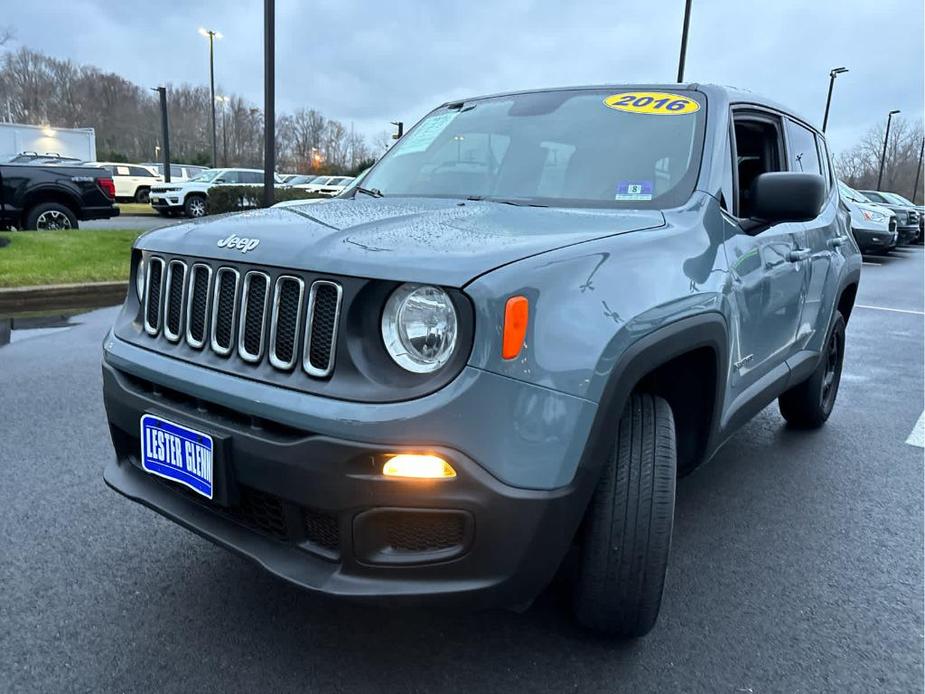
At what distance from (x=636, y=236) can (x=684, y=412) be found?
0.81 m

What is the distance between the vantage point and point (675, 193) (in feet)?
8.59

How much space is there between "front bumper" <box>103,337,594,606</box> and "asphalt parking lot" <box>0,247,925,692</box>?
1.43 ft

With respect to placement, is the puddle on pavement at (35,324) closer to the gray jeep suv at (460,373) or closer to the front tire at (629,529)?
the gray jeep suv at (460,373)

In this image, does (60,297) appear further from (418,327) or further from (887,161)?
(887,161)

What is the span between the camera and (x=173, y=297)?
7.50ft

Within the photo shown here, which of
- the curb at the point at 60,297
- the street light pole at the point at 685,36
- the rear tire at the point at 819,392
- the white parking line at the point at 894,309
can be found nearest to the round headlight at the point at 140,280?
the rear tire at the point at 819,392

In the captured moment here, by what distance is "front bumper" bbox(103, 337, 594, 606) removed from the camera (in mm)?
1734

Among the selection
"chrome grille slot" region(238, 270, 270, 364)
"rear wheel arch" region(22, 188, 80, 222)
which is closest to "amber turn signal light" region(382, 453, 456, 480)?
"chrome grille slot" region(238, 270, 270, 364)

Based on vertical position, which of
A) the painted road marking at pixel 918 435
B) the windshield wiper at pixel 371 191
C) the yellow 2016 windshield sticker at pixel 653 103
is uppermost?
the yellow 2016 windshield sticker at pixel 653 103

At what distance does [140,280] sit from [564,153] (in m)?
1.65

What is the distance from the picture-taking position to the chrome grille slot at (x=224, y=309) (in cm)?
205

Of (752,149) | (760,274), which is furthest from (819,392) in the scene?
(760,274)

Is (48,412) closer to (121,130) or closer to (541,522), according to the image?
(541,522)

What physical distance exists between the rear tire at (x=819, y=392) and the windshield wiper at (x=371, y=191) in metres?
2.56
